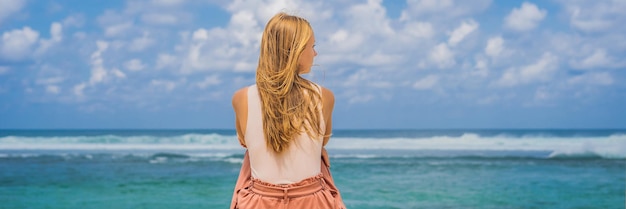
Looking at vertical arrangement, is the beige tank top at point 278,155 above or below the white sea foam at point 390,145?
below

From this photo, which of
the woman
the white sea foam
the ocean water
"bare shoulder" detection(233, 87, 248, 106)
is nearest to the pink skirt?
the woman

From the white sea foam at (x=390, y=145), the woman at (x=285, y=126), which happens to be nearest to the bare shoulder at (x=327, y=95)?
the woman at (x=285, y=126)

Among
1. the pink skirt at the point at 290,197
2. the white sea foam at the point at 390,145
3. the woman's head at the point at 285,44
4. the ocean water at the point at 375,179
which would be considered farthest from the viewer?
the white sea foam at the point at 390,145

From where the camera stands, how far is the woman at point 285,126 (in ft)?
6.42

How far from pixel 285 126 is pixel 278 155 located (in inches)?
4.6

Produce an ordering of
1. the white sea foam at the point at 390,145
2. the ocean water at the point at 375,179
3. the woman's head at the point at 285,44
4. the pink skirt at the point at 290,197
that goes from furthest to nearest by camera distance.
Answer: the white sea foam at the point at 390,145 → the ocean water at the point at 375,179 → the pink skirt at the point at 290,197 → the woman's head at the point at 285,44

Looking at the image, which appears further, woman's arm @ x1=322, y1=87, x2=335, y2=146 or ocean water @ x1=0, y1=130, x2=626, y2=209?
ocean water @ x1=0, y1=130, x2=626, y2=209

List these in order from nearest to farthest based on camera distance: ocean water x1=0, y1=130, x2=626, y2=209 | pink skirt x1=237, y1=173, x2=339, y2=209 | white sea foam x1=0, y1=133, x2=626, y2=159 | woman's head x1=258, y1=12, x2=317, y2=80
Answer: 1. woman's head x1=258, y1=12, x2=317, y2=80
2. pink skirt x1=237, y1=173, x2=339, y2=209
3. ocean water x1=0, y1=130, x2=626, y2=209
4. white sea foam x1=0, y1=133, x2=626, y2=159

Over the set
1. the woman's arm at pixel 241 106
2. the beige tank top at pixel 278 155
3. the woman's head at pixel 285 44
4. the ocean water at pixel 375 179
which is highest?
the woman's head at pixel 285 44

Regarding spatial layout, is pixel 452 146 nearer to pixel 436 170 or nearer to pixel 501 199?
pixel 436 170

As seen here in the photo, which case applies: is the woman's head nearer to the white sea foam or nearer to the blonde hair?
the blonde hair

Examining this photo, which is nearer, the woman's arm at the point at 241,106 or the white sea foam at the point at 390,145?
the woman's arm at the point at 241,106

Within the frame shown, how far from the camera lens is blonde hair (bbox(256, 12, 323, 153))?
195cm

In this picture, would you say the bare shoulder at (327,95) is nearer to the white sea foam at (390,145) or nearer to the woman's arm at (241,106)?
the woman's arm at (241,106)
